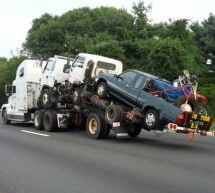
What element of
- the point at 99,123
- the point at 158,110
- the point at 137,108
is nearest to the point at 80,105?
the point at 99,123

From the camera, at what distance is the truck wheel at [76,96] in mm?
16047

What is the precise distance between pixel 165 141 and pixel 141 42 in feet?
84.6

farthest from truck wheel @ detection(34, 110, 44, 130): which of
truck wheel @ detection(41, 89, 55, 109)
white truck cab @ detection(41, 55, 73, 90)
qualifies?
white truck cab @ detection(41, 55, 73, 90)

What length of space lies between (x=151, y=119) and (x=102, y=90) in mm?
2792

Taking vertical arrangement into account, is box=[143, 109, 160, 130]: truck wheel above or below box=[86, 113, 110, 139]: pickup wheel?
above

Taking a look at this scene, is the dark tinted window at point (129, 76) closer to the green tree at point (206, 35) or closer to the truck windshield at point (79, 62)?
the truck windshield at point (79, 62)

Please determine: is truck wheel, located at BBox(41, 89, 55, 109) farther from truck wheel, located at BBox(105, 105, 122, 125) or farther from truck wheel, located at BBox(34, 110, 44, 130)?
truck wheel, located at BBox(105, 105, 122, 125)

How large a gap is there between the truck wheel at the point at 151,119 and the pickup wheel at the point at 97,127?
1973 mm

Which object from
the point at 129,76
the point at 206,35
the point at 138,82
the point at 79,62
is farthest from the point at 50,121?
the point at 206,35

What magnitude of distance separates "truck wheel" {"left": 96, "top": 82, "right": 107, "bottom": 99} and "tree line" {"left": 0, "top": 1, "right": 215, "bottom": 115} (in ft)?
45.3

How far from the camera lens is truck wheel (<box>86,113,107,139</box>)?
14125 millimetres

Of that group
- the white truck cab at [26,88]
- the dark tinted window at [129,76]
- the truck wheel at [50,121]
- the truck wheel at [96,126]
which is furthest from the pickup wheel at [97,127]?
the white truck cab at [26,88]

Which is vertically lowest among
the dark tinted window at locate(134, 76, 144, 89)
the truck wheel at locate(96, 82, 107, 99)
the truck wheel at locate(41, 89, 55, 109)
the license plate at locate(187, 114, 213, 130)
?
the license plate at locate(187, 114, 213, 130)

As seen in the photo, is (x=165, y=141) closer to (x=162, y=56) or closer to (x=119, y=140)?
(x=119, y=140)
